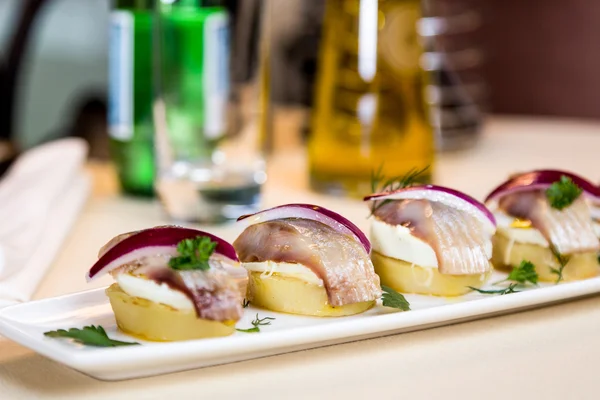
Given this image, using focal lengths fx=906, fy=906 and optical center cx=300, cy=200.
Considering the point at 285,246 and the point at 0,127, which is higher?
the point at 285,246

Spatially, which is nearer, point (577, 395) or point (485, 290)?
point (577, 395)

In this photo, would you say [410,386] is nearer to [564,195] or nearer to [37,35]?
[564,195]

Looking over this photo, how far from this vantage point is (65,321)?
23.6 inches

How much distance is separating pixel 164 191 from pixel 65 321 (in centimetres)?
43

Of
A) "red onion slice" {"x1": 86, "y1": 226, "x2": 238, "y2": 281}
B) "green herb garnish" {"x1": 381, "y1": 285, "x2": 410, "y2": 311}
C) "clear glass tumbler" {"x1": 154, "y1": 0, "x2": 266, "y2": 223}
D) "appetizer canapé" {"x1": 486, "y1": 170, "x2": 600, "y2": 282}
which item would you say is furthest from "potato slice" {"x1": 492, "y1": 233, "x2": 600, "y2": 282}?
"clear glass tumbler" {"x1": 154, "y1": 0, "x2": 266, "y2": 223}

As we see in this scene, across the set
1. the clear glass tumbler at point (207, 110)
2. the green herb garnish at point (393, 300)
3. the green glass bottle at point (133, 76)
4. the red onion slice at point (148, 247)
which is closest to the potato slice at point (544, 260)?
the green herb garnish at point (393, 300)

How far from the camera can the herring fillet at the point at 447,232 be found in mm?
660

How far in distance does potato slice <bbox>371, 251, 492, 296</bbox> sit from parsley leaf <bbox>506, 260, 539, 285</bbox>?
33 mm

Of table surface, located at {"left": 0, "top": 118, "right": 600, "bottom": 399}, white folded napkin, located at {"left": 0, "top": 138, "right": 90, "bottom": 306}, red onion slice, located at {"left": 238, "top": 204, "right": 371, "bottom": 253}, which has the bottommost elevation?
table surface, located at {"left": 0, "top": 118, "right": 600, "bottom": 399}

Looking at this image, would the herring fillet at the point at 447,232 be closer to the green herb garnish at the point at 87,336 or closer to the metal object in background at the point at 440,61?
the green herb garnish at the point at 87,336

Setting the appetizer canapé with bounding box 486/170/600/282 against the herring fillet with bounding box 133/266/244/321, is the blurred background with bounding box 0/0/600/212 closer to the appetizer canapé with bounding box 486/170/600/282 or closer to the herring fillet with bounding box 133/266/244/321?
the appetizer canapé with bounding box 486/170/600/282

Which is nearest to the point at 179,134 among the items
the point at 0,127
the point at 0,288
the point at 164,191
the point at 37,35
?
the point at 164,191

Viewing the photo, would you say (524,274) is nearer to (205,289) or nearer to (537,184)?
(537,184)

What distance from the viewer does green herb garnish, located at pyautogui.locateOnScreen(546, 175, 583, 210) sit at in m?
0.72
